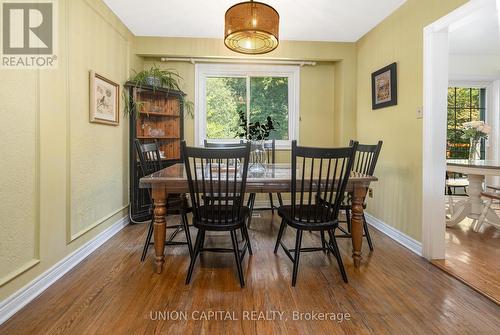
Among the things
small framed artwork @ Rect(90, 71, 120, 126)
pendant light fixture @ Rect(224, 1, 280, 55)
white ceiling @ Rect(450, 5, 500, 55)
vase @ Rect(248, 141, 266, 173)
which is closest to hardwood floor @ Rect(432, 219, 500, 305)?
vase @ Rect(248, 141, 266, 173)

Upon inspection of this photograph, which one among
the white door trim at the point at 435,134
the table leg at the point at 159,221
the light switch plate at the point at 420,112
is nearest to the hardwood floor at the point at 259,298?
the table leg at the point at 159,221

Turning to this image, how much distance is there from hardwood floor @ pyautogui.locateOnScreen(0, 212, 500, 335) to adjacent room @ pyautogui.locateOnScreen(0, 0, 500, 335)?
0.5 inches

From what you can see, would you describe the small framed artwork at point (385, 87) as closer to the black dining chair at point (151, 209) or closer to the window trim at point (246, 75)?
the window trim at point (246, 75)

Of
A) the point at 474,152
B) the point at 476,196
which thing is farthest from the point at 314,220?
the point at 474,152

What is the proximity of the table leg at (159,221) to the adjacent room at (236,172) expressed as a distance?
0.01m

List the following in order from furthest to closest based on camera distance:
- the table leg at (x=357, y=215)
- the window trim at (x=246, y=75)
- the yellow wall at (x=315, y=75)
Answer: the window trim at (x=246, y=75) → the yellow wall at (x=315, y=75) → the table leg at (x=357, y=215)

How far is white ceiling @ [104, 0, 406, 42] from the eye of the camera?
2.78m

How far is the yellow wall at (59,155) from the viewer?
159cm

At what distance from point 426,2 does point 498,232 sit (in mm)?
2606

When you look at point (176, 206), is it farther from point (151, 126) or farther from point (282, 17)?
point (282, 17)

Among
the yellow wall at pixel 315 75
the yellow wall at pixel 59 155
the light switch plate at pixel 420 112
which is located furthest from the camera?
the yellow wall at pixel 315 75

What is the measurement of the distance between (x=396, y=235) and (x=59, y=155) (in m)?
3.17

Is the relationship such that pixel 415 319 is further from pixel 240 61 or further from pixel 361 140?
pixel 240 61

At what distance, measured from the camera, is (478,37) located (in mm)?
3607
